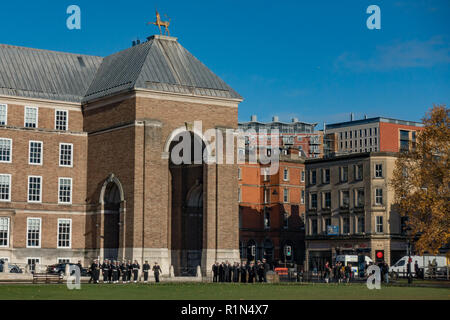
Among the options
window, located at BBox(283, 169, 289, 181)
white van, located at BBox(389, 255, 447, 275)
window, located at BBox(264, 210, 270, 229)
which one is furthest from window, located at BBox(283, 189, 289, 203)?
white van, located at BBox(389, 255, 447, 275)

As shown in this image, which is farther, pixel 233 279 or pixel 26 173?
pixel 26 173

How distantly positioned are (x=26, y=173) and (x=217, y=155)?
16.8 meters

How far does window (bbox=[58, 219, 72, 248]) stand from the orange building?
41412 mm

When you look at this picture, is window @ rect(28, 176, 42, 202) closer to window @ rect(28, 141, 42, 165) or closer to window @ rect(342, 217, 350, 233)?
window @ rect(28, 141, 42, 165)

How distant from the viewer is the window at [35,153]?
78.6 m

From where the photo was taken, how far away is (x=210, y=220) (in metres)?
75.1

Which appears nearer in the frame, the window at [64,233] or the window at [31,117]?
the window at [64,233]

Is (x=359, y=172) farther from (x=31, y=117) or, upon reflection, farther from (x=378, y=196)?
(x=31, y=117)

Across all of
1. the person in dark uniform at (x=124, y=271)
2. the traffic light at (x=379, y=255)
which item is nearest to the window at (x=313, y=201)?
the traffic light at (x=379, y=255)

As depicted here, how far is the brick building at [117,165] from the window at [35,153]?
9cm

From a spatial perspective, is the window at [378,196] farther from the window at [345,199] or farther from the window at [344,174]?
the window at [344,174]

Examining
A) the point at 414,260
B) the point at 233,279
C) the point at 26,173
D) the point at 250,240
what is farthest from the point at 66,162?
the point at 250,240
